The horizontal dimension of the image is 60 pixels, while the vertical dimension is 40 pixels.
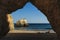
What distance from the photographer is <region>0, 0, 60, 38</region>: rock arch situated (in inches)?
352

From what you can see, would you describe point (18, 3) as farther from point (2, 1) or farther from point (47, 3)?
point (47, 3)

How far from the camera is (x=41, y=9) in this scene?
949 centimetres

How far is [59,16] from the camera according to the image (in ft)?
29.1

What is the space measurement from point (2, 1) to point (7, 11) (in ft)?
1.72

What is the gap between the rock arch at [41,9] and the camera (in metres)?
8.94

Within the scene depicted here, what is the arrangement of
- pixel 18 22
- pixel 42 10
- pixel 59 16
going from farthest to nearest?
pixel 18 22 → pixel 42 10 → pixel 59 16

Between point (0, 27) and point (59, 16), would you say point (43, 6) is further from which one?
point (0, 27)

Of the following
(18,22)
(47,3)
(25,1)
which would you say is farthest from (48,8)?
(18,22)

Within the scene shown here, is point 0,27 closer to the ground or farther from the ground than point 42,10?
closer to the ground

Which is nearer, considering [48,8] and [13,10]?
[48,8]

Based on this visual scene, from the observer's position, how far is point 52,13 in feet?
29.7

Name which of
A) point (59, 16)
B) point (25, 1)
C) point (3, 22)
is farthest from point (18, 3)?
point (59, 16)

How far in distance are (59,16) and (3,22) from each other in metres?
2.45

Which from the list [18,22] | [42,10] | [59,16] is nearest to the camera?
[59,16]
